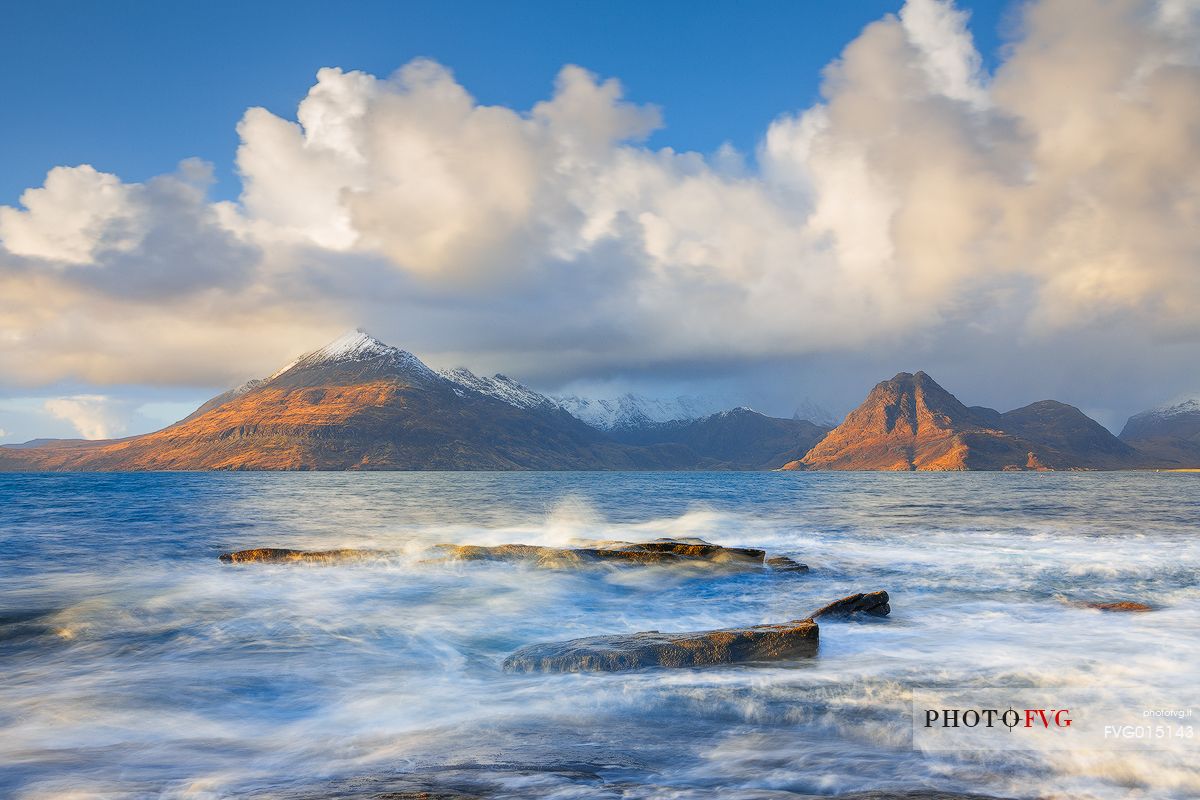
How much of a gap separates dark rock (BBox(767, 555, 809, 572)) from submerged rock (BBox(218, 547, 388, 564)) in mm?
17656

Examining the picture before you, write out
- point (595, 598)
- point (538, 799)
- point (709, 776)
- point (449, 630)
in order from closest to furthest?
point (538, 799), point (709, 776), point (449, 630), point (595, 598)

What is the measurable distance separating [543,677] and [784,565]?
17896 mm

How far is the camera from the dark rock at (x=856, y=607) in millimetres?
18953

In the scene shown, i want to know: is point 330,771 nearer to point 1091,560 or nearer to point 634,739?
point 634,739

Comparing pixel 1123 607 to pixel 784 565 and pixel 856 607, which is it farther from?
pixel 784 565

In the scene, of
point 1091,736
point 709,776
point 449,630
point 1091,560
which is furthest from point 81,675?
point 1091,560

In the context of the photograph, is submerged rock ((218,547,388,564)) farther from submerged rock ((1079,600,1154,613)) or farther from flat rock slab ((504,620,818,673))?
submerged rock ((1079,600,1154,613))

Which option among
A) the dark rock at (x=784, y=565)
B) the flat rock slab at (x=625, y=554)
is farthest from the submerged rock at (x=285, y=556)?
the dark rock at (x=784, y=565)

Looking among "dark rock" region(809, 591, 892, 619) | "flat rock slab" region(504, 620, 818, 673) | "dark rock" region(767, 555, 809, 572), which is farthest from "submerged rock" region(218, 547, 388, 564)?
"dark rock" region(809, 591, 892, 619)

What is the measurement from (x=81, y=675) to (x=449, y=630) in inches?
334

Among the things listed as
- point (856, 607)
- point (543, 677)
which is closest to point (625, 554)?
point (856, 607)

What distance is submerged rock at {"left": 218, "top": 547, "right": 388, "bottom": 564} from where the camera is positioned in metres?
30.7

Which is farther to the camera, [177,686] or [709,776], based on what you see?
[177,686]

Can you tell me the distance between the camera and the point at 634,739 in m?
10.5
